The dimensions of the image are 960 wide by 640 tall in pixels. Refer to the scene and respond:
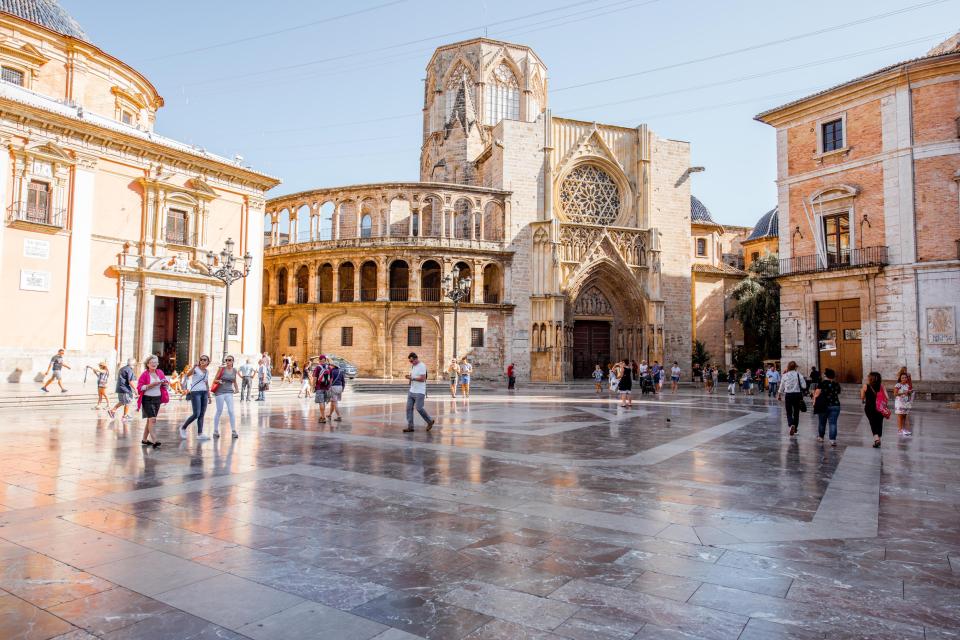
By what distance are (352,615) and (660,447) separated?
25.1ft

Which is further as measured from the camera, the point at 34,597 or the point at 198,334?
the point at 198,334

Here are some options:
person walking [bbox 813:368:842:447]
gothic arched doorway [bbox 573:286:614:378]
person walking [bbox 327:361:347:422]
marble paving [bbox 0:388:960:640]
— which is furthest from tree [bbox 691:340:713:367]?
person walking [bbox 327:361:347:422]

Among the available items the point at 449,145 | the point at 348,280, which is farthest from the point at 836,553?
the point at 449,145

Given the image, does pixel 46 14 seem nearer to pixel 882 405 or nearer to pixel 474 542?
pixel 474 542

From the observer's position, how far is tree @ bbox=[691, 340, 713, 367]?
37.8 metres

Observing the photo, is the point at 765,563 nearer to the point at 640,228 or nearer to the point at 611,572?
the point at 611,572

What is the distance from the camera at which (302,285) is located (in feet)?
119

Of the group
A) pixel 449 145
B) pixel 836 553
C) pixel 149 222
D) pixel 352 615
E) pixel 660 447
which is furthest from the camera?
pixel 449 145

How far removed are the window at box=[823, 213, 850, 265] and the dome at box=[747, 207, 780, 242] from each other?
73.1ft

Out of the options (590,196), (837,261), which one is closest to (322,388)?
(837,261)

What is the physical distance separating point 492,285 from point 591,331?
6563 millimetres

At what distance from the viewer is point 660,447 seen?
33.2 feet

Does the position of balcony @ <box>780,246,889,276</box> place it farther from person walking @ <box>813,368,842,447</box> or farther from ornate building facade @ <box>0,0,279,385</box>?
ornate building facade @ <box>0,0,279,385</box>

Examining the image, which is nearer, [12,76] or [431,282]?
[12,76]
